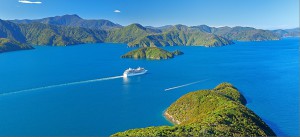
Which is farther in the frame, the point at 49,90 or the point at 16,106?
the point at 49,90

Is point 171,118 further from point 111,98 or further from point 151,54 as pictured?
point 151,54

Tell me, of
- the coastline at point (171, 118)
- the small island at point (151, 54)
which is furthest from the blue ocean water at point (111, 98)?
the small island at point (151, 54)

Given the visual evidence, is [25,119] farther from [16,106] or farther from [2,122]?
[16,106]

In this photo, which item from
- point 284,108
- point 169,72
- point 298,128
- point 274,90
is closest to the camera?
point 298,128

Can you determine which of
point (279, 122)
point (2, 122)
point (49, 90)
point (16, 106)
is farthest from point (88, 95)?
Result: point (279, 122)

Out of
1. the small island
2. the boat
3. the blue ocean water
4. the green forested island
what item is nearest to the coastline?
the green forested island

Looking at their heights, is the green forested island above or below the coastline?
above

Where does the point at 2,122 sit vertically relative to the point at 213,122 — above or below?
below

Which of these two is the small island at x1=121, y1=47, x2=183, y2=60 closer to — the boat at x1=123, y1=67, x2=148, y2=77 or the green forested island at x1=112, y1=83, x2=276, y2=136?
the boat at x1=123, y1=67, x2=148, y2=77

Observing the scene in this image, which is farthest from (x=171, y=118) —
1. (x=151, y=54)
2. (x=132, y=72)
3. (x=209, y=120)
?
(x=151, y=54)
